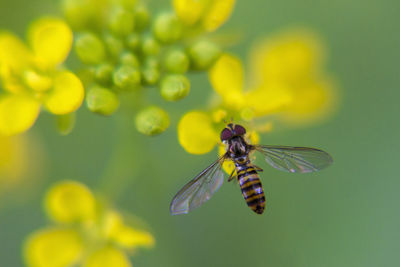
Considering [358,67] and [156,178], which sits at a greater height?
[358,67]

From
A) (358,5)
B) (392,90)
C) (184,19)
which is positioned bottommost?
(184,19)

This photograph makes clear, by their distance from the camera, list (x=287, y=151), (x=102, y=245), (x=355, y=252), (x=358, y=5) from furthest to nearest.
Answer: (x=358, y=5)
(x=355, y=252)
(x=102, y=245)
(x=287, y=151)

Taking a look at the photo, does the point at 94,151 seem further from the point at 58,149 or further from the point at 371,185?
the point at 371,185

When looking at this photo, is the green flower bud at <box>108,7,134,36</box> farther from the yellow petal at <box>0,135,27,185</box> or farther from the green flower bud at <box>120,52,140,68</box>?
the yellow petal at <box>0,135,27,185</box>

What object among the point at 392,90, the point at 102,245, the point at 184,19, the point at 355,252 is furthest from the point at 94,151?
the point at 392,90

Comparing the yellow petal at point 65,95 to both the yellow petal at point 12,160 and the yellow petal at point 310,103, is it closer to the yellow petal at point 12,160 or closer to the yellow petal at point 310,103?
the yellow petal at point 12,160

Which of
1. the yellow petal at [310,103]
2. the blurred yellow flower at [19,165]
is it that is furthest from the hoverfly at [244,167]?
the blurred yellow flower at [19,165]
